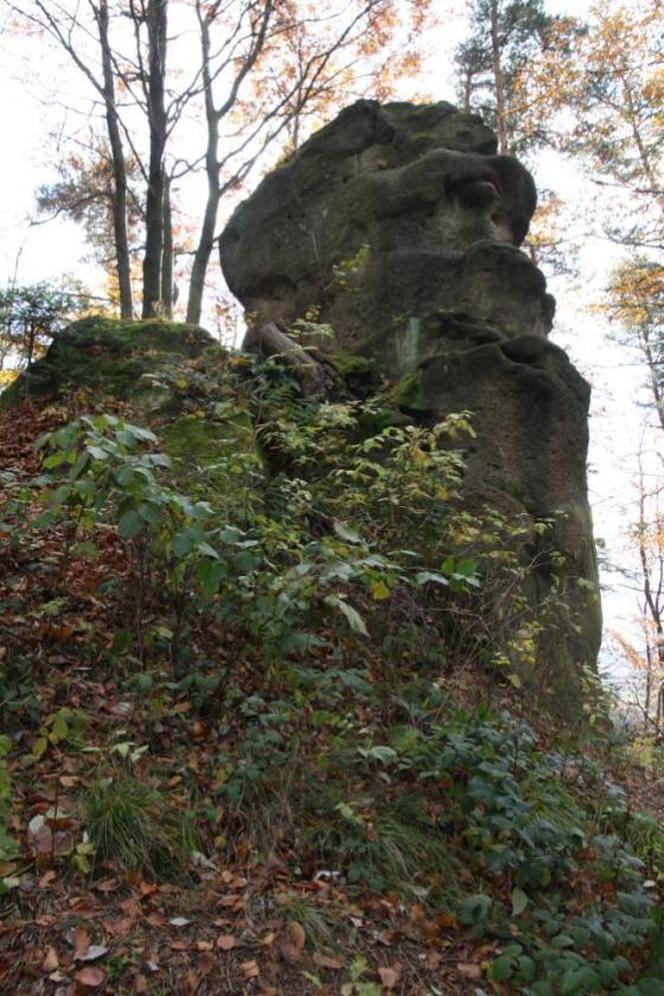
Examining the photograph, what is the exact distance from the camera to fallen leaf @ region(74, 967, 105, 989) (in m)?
2.59

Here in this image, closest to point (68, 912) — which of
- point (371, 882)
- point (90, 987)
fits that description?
point (90, 987)

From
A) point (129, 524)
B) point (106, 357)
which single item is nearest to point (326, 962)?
point (129, 524)

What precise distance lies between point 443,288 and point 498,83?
37.9 ft

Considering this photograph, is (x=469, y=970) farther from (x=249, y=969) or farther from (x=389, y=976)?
(x=249, y=969)

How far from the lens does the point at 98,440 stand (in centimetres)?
305

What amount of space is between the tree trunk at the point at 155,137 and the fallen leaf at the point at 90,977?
1012 centimetres

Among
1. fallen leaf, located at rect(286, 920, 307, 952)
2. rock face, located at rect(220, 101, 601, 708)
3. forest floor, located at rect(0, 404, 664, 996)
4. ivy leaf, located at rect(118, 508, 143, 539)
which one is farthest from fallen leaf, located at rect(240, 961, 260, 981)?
rock face, located at rect(220, 101, 601, 708)

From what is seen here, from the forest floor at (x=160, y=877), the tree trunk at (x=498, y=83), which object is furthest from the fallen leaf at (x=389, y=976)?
the tree trunk at (x=498, y=83)

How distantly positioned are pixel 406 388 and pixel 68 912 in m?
6.26

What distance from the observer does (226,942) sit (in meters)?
2.91

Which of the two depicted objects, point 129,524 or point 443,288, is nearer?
point 129,524

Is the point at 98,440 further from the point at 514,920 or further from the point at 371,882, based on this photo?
the point at 514,920

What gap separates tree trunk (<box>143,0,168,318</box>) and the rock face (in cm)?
119

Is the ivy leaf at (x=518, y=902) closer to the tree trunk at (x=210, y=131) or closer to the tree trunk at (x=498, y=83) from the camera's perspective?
the tree trunk at (x=210, y=131)
